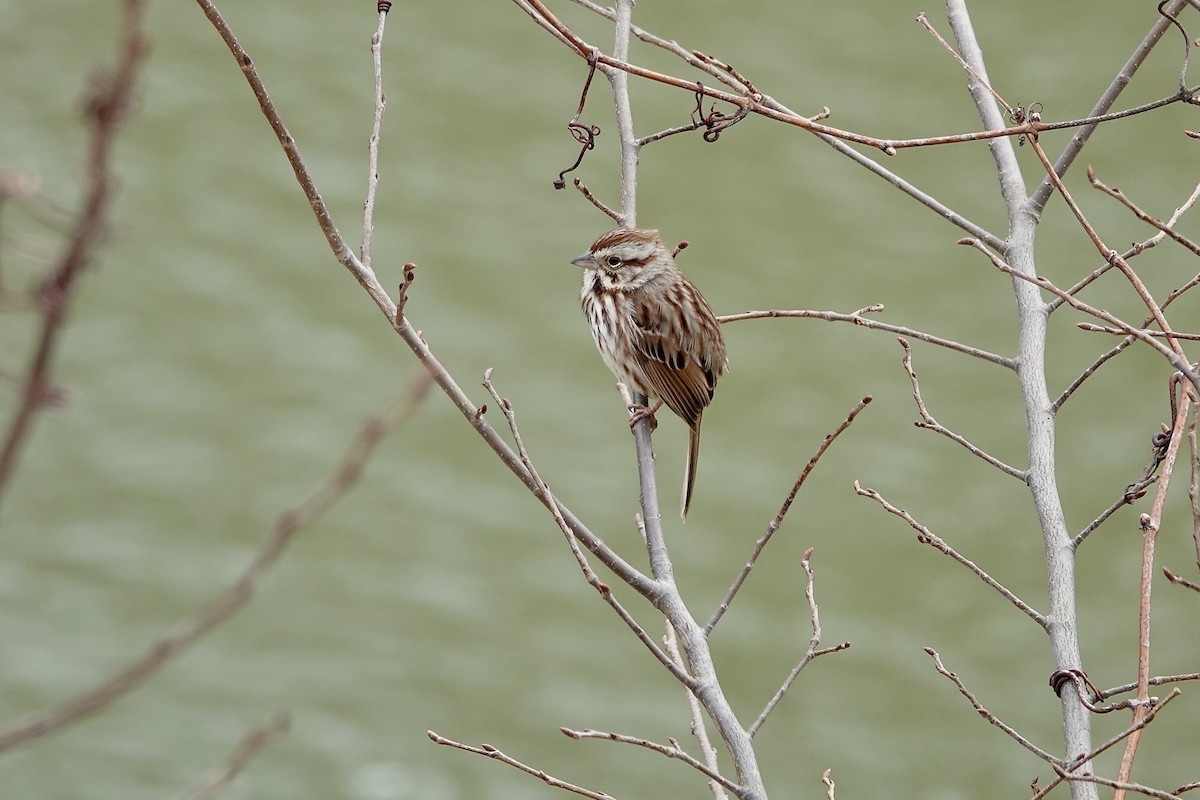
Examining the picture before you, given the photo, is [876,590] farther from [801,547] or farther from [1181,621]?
[1181,621]

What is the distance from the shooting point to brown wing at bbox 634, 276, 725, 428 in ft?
16.0

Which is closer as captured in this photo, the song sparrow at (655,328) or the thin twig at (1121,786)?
the thin twig at (1121,786)

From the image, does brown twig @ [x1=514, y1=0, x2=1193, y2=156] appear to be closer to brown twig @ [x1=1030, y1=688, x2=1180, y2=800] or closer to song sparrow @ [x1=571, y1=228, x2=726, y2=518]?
brown twig @ [x1=1030, y1=688, x2=1180, y2=800]

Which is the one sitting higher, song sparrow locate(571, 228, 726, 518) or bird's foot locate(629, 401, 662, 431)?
song sparrow locate(571, 228, 726, 518)

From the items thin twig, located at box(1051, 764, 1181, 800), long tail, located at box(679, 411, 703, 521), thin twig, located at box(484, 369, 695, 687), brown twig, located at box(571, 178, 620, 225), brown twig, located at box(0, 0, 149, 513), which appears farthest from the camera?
long tail, located at box(679, 411, 703, 521)

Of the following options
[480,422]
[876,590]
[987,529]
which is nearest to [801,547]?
[876,590]

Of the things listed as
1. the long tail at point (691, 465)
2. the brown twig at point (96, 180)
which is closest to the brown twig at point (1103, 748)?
the brown twig at point (96, 180)

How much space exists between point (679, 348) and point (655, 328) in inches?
4.1

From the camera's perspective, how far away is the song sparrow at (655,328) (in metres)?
4.86

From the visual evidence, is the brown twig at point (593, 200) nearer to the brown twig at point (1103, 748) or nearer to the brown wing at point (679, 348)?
the brown wing at point (679, 348)

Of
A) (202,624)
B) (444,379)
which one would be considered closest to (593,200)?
(444,379)

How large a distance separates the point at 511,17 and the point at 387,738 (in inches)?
222

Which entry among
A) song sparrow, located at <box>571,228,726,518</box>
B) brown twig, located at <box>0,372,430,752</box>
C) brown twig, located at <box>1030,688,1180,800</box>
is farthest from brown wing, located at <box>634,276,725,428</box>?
brown twig, located at <box>0,372,430,752</box>

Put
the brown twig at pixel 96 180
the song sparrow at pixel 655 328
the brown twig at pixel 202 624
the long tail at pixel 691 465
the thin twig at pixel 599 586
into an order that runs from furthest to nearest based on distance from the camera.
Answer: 1. the song sparrow at pixel 655 328
2. the long tail at pixel 691 465
3. the thin twig at pixel 599 586
4. the brown twig at pixel 202 624
5. the brown twig at pixel 96 180
